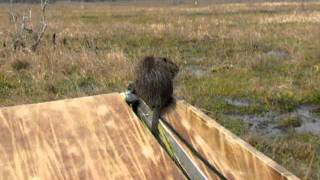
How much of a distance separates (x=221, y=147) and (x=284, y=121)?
3.62 metres

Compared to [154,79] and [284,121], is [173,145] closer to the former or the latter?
[154,79]

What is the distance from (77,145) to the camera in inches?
161

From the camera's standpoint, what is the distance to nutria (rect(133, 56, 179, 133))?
3.97m

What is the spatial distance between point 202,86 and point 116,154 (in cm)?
527

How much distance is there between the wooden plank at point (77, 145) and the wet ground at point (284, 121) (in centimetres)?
297

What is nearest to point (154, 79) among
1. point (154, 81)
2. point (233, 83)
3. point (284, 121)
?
point (154, 81)

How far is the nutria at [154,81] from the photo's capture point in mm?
3973

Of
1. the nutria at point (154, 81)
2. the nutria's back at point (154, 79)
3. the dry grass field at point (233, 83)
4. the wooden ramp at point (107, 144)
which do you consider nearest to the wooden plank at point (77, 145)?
the wooden ramp at point (107, 144)

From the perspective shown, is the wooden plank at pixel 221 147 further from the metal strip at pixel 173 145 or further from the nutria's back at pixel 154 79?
the nutria's back at pixel 154 79

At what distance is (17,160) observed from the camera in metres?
3.87

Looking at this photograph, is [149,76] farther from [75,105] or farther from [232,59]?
[232,59]

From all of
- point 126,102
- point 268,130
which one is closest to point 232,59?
point 268,130

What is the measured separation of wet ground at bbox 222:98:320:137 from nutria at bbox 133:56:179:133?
298 cm

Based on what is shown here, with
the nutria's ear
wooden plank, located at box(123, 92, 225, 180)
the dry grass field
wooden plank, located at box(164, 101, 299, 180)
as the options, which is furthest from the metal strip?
the dry grass field
